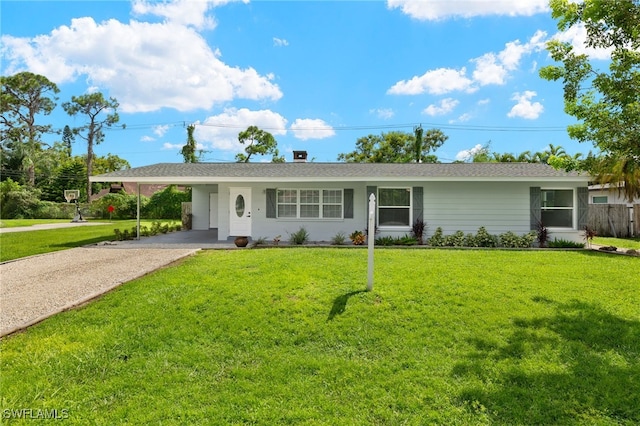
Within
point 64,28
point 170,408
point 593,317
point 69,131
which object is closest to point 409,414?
point 170,408

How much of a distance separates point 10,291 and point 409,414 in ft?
24.0

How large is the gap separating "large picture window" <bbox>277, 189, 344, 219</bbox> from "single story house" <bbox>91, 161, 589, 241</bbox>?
4cm

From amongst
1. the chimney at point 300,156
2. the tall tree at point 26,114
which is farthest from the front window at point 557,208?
the tall tree at point 26,114

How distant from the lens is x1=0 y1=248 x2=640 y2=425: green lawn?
10.2ft

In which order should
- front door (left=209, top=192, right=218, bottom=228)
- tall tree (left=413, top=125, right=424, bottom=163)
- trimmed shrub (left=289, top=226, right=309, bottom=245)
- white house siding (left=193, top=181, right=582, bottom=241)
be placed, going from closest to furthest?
1. trimmed shrub (left=289, top=226, right=309, bottom=245)
2. white house siding (left=193, top=181, right=582, bottom=241)
3. front door (left=209, top=192, right=218, bottom=228)
4. tall tree (left=413, top=125, right=424, bottom=163)

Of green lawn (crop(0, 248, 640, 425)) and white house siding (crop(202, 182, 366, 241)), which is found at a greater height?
white house siding (crop(202, 182, 366, 241))

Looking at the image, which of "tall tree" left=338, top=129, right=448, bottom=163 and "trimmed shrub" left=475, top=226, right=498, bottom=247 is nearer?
"trimmed shrub" left=475, top=226, right=498, bottom=247

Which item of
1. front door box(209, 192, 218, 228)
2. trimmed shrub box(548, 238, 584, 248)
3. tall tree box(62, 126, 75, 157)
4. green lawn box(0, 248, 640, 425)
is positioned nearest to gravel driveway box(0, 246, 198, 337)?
green lawn box(0, 248, 640, 425)

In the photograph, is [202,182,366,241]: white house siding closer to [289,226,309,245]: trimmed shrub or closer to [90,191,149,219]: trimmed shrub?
[289,226,309,245]: trimmed shrub

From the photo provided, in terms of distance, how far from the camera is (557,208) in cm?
1188

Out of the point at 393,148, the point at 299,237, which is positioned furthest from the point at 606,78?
the point at 393,148

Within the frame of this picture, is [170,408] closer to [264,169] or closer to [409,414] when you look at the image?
[409,414]

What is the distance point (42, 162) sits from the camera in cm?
3925

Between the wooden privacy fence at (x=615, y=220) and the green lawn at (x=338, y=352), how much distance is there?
1088 cm
